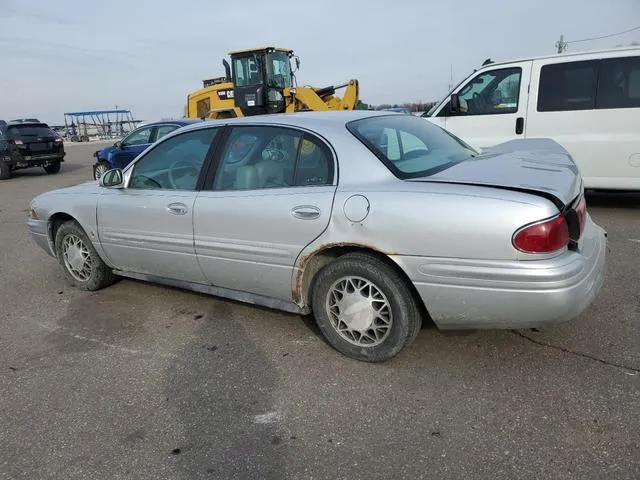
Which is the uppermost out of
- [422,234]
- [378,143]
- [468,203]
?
[378,143]

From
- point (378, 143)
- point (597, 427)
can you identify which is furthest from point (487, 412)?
point (378, 143)

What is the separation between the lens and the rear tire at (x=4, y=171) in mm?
15578

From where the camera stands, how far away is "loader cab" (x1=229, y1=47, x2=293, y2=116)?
1464 cm

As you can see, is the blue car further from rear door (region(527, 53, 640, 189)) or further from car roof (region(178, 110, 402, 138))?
car roof (region(178, 110, 402, 138))

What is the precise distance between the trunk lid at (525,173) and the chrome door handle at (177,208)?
1716 millimetres

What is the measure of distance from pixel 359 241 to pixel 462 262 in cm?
60

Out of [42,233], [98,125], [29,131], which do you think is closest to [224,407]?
[42,233]

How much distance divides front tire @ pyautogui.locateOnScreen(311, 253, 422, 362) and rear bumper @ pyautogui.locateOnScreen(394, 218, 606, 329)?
0.15 meters

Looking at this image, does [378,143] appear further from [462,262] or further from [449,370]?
[449,370]

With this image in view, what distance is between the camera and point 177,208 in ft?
12.3

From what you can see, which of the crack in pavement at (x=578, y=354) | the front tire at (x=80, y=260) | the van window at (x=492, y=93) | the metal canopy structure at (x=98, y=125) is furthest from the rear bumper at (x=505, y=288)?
the metal canopy structure at (x=98, y=125)

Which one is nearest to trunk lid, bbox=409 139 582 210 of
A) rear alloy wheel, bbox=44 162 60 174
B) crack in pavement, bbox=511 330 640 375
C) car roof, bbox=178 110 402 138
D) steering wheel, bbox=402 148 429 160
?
steering wheel, bbox=402 148 429 160

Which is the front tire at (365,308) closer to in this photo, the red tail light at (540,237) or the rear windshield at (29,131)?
the red tail light at (540,237)

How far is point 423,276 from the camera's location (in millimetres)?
2787
